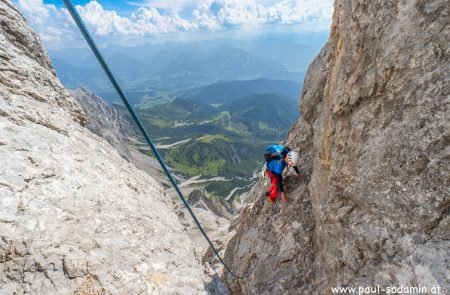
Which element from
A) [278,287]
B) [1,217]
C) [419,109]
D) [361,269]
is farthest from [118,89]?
[278,287]

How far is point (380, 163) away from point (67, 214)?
10635 millimetres

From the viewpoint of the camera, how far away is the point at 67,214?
9375 millimetres

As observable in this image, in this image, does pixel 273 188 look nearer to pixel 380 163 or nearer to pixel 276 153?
pixel 276 153

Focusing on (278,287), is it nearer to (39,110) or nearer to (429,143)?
(429,143)

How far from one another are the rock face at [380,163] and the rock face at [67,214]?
5.66 meters

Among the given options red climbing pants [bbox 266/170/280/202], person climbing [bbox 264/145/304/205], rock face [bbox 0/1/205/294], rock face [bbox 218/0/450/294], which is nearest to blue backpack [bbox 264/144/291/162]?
person climbing [bbox 264/145/304/205]

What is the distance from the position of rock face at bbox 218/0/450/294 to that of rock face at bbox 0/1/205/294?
5659 millimetres

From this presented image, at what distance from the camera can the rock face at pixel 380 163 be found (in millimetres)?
7375

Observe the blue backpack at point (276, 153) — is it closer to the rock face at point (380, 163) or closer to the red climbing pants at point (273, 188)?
the red climbing pants at point (273, 188)

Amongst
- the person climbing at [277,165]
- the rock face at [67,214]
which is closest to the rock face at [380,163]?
the person climbing at [277,165]

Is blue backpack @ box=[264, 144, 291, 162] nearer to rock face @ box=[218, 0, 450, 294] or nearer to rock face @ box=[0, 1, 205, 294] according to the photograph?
rock face @ box=[218, 0, 450, 294]

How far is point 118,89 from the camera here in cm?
559

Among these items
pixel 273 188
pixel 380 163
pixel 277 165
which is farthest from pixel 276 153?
pixel 380 163

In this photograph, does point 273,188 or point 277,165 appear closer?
point 277,165
